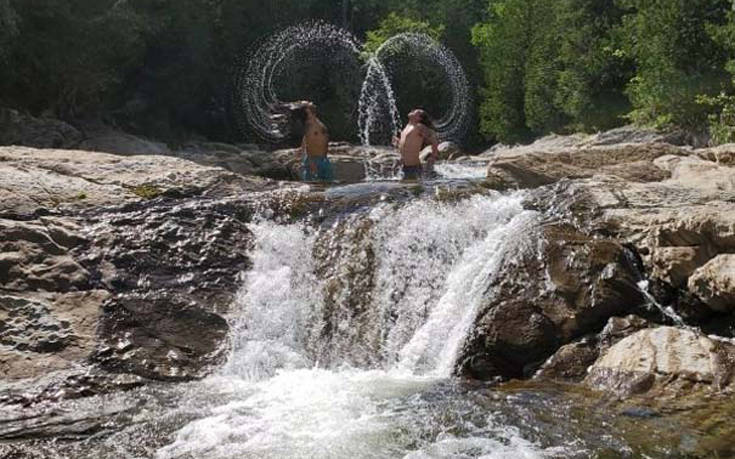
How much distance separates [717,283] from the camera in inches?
244

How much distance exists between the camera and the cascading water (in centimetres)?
471

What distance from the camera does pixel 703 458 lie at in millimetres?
4176

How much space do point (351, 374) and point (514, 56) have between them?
77.4 ft

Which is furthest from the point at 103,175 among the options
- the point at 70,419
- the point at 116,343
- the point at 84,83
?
the point at 84,83

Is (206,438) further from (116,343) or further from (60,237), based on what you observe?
(60,237)

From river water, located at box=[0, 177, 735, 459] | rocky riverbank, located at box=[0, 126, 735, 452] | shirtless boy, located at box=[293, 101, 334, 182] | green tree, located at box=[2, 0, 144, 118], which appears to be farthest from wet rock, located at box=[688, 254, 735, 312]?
green tree, located at box=[2, 0, 144, 118]

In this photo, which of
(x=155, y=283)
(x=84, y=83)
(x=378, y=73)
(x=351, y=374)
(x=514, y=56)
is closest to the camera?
(x=351, y=374)

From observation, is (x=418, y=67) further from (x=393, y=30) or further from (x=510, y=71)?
(x=510, y=71)

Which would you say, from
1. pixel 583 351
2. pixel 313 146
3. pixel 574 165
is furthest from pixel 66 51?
pixel 583 351

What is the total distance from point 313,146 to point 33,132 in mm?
13363

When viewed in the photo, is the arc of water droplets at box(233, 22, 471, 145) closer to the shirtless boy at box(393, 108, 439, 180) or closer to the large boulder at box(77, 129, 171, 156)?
the large boulder at box(77, 129, 171, 156)

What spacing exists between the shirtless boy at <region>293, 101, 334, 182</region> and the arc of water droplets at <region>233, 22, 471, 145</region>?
1997 cm

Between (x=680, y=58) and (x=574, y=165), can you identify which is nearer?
(x=574, y=165)

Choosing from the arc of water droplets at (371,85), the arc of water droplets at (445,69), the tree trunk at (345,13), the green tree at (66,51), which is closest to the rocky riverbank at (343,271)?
the green tree at (66,51)
